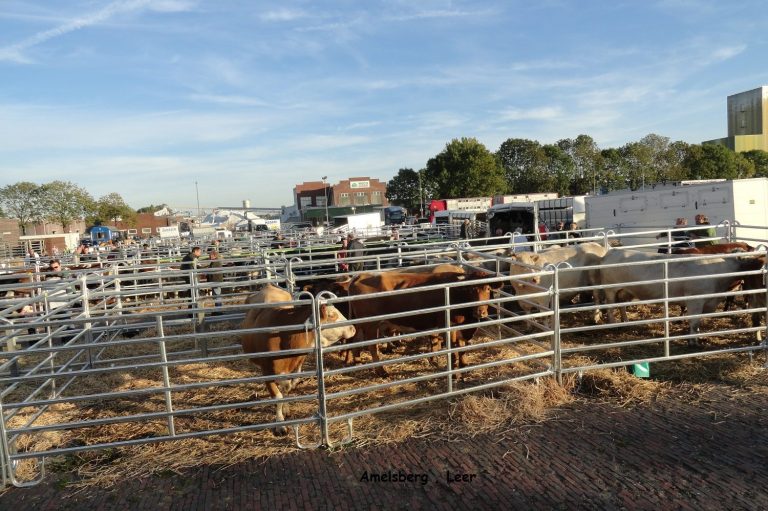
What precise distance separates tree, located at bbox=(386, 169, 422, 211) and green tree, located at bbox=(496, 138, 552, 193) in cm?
1323

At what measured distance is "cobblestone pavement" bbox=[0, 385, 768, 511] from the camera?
13.3 feet

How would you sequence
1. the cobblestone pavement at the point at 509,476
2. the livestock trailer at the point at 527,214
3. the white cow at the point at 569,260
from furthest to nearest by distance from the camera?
the livestock trailer at the point at 527,214, the white cow at the point at 569,260, the cobblestone pavement at the point at 509,476

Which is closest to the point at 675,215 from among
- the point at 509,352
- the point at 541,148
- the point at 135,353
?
the point at 509,352

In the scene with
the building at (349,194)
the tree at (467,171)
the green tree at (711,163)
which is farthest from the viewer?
the building at (349,194)

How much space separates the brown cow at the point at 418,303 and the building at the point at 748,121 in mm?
85445

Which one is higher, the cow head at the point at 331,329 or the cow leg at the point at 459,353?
the cow head at the point at 331,329

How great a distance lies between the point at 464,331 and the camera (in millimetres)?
7387

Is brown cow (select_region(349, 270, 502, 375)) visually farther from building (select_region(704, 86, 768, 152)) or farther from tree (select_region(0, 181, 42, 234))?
building (select_region(704, 86, 768, 152))

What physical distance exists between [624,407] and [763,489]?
1.72 meters

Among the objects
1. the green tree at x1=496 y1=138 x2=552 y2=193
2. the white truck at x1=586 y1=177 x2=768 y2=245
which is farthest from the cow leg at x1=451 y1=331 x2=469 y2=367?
the green tree at x1=496 y1=138 x2=552 y2=193

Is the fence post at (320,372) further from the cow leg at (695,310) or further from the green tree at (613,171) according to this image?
the green tree at (613,171)

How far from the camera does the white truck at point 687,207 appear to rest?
16.3 metres

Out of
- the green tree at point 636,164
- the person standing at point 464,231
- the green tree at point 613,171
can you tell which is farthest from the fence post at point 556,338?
the green tree at point 613,171

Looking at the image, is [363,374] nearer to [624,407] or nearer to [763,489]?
[624,407]
